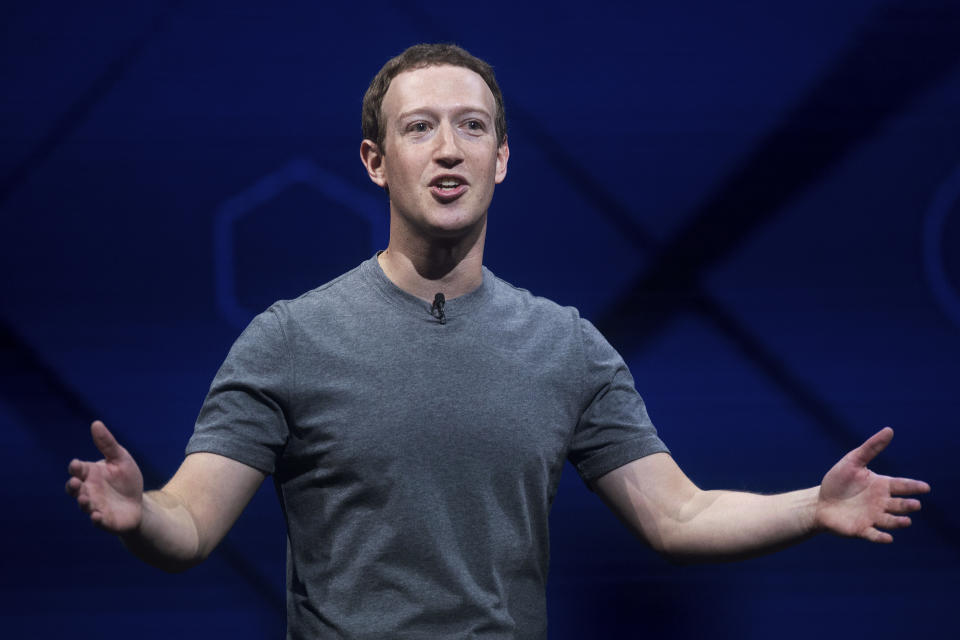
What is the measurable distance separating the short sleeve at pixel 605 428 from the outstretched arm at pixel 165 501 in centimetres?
49

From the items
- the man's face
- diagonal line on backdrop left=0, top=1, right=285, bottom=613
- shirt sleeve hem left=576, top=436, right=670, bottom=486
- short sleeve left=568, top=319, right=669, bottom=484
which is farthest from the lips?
diagonal line on backdrop left=0, top=1, right=285, bottom=613

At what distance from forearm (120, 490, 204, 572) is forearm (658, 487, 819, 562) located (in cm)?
70

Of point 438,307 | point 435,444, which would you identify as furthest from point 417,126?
point 435,444

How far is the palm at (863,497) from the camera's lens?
134 cm

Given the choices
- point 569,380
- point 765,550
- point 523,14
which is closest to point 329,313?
point 569,380

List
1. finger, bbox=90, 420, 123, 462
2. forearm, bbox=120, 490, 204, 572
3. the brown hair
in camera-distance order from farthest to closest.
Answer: the brown hair, forearm, bbox=120, 490, 204, 572, finger, bbox=90, 420, 123, 462

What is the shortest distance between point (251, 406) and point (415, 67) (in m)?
0.60

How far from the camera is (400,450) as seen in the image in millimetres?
1407

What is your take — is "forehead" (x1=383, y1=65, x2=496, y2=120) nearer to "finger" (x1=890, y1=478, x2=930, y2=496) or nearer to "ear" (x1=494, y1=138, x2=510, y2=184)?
"ear" (x1=494, y1=138, x2=510, y2=184)

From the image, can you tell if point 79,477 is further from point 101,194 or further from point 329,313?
point 101,194

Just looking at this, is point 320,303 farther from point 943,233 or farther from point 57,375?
point 943,233

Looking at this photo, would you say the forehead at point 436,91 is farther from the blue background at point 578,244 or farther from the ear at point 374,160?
the blue background at point 578,244

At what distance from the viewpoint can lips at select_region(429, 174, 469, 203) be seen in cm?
153

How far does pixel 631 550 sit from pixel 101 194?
1.40m
